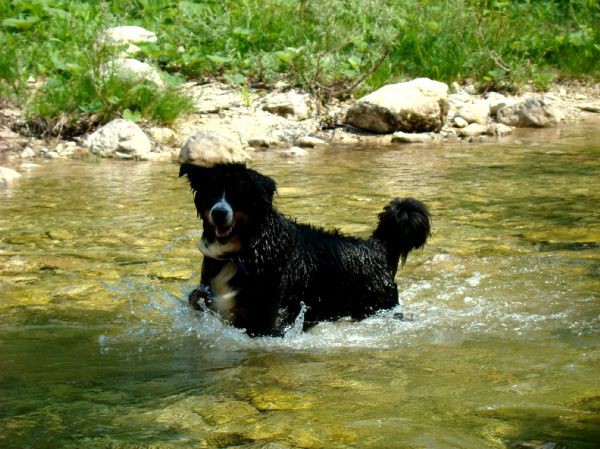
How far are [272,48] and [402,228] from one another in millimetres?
10236

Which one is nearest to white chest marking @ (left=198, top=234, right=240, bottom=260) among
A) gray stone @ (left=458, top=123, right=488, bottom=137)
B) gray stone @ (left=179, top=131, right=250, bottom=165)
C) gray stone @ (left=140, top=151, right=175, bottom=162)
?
gray stone @ (left=179, top=131, right=250, bottom=165)

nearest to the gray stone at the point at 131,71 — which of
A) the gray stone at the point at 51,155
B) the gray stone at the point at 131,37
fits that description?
the gray stone at the point at 131,37

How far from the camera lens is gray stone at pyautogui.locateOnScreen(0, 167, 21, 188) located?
33.6 feet

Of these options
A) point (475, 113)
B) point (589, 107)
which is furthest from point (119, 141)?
point (589, 107)

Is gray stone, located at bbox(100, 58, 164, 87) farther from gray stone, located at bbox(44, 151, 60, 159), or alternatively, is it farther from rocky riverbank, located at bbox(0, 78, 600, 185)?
gray stone, located at bbox(44, 151, 60, 159)

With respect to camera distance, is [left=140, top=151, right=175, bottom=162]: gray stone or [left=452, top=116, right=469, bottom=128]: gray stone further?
[left=452, top=116, right=469, bottom=128]: gray stone

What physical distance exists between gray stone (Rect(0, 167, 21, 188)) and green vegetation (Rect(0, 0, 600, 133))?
231cm

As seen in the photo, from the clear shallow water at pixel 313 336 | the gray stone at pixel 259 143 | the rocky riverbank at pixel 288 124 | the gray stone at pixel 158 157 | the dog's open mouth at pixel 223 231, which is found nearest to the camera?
the clear shallow water at pixel 313 336

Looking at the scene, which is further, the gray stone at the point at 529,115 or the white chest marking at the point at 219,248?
the gray stone at the point at 529,115

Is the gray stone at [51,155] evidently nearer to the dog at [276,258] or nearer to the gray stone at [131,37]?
the gray stone at [131,37]

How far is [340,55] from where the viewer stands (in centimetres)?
1540

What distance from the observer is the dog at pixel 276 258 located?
517 centimetres

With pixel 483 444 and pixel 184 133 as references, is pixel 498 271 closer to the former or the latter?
pixel 483 444

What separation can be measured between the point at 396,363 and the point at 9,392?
2.00 metres
